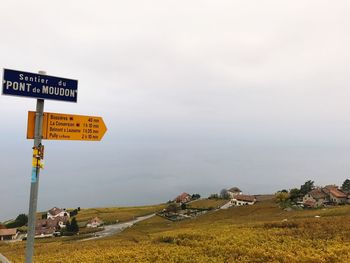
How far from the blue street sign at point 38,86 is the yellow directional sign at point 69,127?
0.30 meters

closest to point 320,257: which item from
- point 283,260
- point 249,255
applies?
point 283,260

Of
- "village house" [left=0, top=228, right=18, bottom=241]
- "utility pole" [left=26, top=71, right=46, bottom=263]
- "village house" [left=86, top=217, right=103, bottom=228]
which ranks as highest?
"utility pole" [left=26, top=71, right=46, bottom=263]

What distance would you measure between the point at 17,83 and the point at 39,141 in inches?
37.1

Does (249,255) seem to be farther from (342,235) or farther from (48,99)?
(48,99)

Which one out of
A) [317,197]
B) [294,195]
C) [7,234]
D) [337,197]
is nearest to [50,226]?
[7,234]

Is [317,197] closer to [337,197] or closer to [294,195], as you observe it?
[337,197]

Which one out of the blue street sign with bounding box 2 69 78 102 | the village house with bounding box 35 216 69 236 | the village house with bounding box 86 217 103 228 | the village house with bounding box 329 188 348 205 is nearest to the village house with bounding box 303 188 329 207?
the village house with bounding box 329 188 348 205

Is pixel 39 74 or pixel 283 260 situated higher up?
pixel 39 74

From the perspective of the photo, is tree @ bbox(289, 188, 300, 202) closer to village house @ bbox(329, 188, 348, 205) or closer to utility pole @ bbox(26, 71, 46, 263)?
village house @ bbox(329, 188, 348, 205)

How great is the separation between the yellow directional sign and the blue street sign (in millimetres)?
302

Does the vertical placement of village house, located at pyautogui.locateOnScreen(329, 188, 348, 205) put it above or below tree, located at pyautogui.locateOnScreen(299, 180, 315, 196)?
below

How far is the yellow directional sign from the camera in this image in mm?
5375

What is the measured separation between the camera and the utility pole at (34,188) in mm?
5074

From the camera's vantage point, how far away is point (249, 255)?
15.7m
